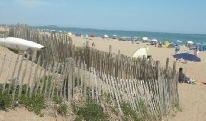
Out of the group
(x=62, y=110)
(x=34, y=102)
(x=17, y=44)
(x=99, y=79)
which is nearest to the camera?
(x=34, y=102)

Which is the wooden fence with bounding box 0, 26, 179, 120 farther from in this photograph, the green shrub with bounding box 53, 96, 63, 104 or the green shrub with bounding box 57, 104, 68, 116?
the green shrub with bounding box 57, 104, 68, 116

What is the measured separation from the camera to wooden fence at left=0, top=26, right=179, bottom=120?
29.9 ft

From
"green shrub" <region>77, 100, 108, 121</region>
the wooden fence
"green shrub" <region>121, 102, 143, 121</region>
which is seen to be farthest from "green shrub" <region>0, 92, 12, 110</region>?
"green shrub" <region>121, 102, 143, 121</region>

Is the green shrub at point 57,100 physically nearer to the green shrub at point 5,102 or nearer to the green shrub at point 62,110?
the green shrub at point 62,110

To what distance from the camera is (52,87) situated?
9.14m

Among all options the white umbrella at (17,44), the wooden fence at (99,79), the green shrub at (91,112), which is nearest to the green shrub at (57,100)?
the wooden fence at (99,79)

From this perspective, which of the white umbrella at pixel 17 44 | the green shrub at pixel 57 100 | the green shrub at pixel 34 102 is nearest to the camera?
the green shrub at pixel 34 102

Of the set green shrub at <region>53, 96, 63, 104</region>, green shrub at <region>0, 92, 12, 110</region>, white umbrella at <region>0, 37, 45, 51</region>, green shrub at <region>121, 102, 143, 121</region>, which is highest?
white umbrella at <region>0, 37, 45, 51</region>

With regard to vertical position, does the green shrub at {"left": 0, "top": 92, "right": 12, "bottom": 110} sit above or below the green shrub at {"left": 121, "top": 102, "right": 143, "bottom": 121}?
above

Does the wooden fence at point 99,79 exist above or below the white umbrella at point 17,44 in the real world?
below

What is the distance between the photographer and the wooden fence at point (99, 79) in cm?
911

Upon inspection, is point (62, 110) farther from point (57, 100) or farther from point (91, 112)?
point (91, 112)

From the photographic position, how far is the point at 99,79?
31.8 ft

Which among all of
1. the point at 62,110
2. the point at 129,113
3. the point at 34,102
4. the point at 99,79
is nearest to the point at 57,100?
the point at 62,110
